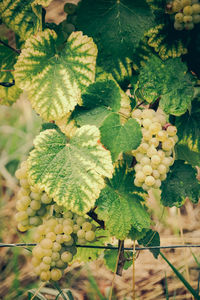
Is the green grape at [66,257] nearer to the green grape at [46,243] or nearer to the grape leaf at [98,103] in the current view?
the green grape at [46,243]

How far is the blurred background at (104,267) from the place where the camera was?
1.28 meters

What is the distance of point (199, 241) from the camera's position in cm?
146

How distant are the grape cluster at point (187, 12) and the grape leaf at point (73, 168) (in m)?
0.31

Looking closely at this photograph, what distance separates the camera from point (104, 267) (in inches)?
56.9

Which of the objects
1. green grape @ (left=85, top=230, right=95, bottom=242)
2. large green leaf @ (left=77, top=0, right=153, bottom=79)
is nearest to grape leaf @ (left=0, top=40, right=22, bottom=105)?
large green leaf @ (left=77, top=0, right=153, bottom=79)

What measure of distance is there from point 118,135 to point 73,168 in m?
0.13

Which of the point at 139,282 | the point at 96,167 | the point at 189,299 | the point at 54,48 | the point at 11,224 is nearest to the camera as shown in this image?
the point at 96,167

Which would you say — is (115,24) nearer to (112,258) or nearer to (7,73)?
(7,73)

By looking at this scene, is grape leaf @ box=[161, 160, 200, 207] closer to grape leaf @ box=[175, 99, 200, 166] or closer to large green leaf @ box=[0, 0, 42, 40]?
grape leaf @ box=[175, 99, 200, 166]

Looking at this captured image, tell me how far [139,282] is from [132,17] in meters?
1.13

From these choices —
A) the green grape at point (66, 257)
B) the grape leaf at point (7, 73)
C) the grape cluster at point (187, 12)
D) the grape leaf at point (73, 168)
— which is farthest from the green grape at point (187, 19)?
the green grape at point (66, 257)

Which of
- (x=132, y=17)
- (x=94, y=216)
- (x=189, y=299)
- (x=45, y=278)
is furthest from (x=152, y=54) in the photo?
(x=189, y=299)

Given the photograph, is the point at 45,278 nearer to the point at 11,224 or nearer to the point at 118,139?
the point at 118,139

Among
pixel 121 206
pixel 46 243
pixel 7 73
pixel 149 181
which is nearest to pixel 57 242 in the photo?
pixel 46 243
